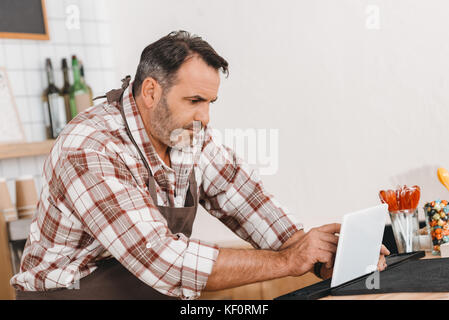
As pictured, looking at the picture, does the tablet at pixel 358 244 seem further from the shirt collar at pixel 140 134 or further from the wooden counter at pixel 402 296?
the shirt collar at pixel 140 134

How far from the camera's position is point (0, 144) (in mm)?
2178

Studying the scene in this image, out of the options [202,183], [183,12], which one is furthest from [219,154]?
[183,12]

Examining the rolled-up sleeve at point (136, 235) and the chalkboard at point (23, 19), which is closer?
the rolled-up sleeve at point (136, 235)

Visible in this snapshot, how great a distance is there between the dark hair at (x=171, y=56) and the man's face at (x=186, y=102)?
0.05 feet

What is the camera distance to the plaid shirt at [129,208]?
3.82ft

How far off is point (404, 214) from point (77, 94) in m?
1.47

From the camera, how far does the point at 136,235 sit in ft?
3.79

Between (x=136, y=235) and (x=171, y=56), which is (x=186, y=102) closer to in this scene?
(x=171, y=56)

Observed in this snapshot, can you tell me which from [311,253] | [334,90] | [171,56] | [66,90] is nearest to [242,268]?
[311,253]

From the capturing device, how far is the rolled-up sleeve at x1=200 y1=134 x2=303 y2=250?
5.22 ft

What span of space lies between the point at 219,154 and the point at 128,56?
111cm

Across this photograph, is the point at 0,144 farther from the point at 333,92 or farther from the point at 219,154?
the point at 333,92

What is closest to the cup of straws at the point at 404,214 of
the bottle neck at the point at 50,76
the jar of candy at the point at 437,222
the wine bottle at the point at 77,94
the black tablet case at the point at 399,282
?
the jar of candy at the point at 437,222
